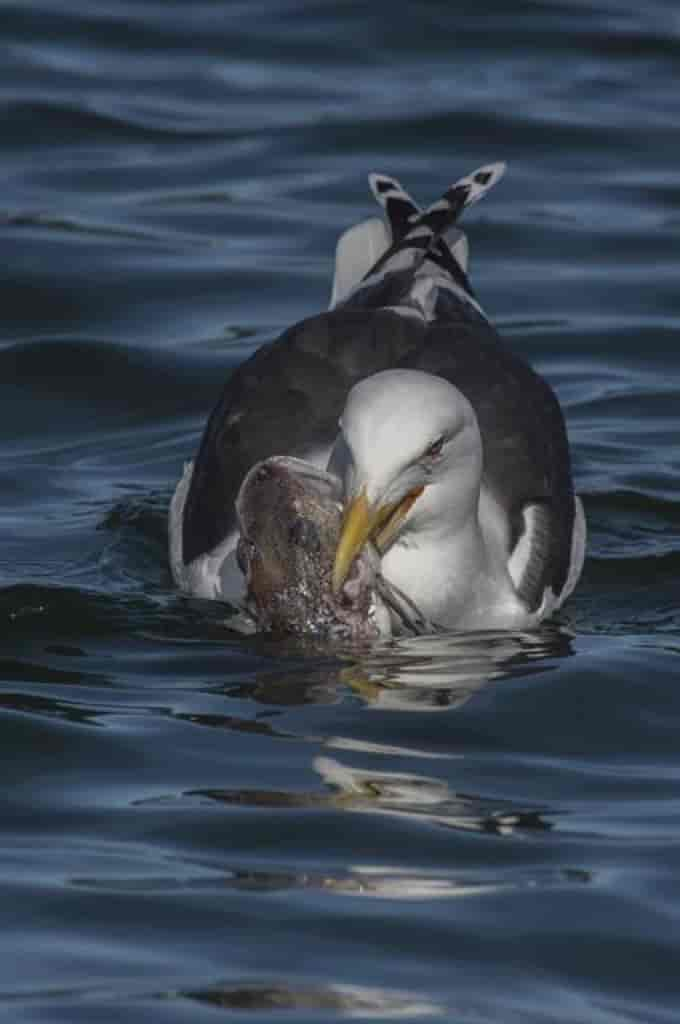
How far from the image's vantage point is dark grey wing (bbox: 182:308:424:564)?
866cm

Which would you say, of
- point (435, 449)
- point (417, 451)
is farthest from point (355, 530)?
point (435, 449)

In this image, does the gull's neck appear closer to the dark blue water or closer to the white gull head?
the white gull head

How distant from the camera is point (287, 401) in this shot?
8.78m

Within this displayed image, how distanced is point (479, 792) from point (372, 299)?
2.96 metres

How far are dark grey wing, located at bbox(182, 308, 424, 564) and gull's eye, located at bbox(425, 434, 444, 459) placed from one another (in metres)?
0.67

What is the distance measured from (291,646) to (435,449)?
694 millimetres

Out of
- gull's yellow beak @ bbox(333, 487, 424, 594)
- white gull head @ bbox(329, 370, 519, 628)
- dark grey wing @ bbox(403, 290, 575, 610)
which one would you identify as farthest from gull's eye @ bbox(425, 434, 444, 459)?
dark grey wing @ bbox(403, 290, 575, 610)

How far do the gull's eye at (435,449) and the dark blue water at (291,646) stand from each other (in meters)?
0.58

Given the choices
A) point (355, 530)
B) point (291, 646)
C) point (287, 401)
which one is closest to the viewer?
point (355, 530)

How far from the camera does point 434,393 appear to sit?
25.9ft

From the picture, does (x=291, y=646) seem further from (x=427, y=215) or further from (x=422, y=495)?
(x=427, y=215)

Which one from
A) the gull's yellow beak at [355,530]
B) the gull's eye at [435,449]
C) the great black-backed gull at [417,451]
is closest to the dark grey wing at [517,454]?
the great black-backed gull at [417,451]

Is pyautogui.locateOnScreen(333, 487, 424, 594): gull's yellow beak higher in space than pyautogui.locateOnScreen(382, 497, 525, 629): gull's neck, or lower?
higher

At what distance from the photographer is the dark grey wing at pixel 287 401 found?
8.66 m
